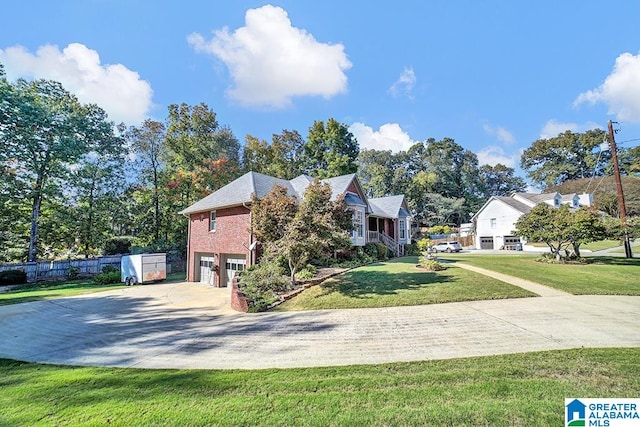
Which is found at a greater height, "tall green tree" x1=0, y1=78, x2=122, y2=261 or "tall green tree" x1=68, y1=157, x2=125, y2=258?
"tall green tree" x1=0, y1=78, x2=122, y2=261

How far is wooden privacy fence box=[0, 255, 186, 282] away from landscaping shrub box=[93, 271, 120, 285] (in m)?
3.64

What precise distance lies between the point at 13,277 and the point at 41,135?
473 inches

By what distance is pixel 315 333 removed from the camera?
7.91 meters

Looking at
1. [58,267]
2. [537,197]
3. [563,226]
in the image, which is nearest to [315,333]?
[563,226]

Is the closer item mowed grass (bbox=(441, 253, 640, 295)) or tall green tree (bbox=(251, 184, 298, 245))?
mowed grass (bbox=(441, 253, 640, 295))

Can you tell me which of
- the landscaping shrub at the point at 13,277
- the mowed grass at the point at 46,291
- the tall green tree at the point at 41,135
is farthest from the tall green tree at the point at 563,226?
the tall green tree at the point at 41,135

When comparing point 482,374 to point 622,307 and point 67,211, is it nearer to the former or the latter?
point 622,307

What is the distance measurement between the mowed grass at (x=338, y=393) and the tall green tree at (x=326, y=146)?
118 ft

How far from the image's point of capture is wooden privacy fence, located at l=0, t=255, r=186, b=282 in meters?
22.1

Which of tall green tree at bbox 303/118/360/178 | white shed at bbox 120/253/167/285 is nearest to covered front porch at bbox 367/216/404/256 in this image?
tall green tree at bbox 303/118/360/178

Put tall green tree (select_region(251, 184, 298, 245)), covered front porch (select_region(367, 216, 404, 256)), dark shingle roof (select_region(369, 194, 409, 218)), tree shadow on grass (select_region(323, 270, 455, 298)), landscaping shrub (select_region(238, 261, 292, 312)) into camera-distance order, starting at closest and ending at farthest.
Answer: landscaping shrub (select_region(238, 261, 292, 312)), tree shadow on grass (select_region(323, 270, 455, 298)), tall green tree (select_region(251, 184, 298, 245)), covered front porch (select_region(367, 216, 404, 256)), dark shingle roof (select_region(369, 194, 409, 218))

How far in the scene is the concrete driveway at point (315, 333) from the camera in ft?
20.8

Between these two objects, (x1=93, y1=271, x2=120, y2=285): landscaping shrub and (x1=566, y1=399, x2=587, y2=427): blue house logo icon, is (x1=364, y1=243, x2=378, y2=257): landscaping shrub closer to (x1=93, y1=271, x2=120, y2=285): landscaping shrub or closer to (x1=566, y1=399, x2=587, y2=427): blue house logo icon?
(x1=566, y1=399, x2=587, y2=427): blue house logo icon

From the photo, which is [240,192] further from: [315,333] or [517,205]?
[517,205]
